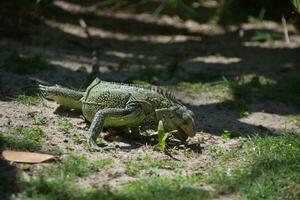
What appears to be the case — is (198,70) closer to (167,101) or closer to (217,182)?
(167,101)

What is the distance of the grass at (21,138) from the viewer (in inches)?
183

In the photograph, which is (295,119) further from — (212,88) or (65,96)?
(65,96)

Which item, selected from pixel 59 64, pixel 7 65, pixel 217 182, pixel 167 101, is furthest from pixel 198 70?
pixel 217 182

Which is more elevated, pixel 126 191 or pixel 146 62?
pixel 126 191

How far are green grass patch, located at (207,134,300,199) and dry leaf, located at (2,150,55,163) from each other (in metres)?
1.19

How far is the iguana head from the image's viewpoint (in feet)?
16.6

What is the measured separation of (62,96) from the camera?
5.51 metres

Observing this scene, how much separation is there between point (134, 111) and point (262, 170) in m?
1.12

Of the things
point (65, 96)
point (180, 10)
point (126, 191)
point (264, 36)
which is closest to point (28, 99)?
point (65, 96)

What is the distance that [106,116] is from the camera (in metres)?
4.99

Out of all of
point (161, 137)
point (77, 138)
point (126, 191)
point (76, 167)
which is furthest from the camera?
point (77, 138)

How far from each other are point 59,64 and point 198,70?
1.80 meters

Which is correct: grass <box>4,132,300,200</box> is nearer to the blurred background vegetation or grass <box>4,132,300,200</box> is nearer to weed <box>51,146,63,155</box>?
weed <box>51,146,63,155</box>

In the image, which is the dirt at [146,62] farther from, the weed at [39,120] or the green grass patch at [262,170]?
the green grass patch at [262,170]
